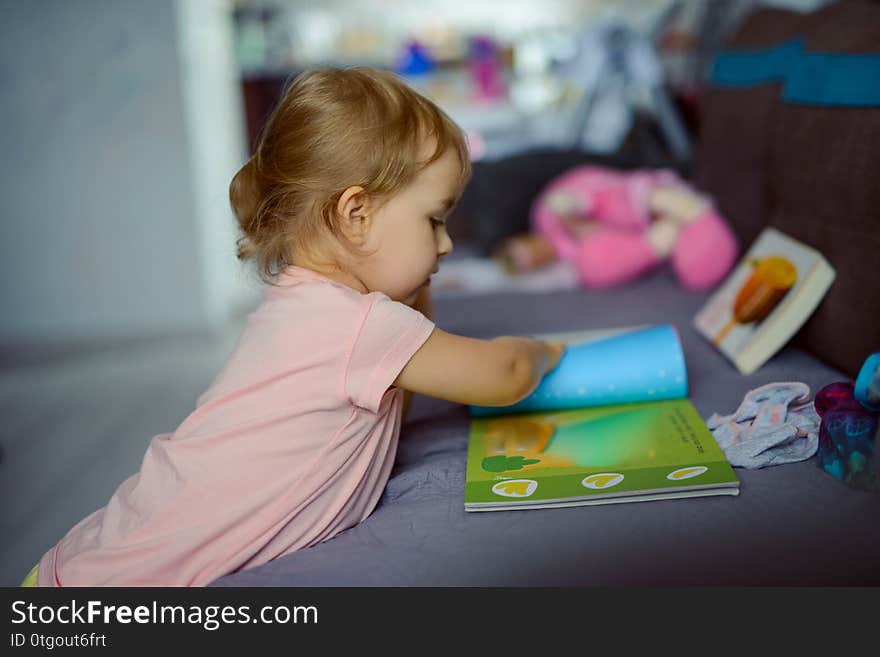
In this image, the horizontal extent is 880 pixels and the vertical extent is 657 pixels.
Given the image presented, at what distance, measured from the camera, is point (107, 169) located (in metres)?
2.59

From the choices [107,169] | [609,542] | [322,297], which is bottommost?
[609,542]

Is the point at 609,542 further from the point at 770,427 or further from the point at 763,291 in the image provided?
the point at 763,291

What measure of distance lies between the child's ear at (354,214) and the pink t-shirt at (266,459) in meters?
0.07

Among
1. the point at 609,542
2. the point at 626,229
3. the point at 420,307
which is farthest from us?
the point at 626,229

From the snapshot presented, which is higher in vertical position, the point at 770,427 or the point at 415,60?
the point at 415,60

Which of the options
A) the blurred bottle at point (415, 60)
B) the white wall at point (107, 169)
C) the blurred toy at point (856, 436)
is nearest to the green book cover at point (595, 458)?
the blurred toy at point (856, 436)

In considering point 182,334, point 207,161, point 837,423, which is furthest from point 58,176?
point 837,423

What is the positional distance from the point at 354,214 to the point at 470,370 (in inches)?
8.8

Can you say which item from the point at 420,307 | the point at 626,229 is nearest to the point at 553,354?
the point at 420,307

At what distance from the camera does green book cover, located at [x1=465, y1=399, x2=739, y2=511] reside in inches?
33.0

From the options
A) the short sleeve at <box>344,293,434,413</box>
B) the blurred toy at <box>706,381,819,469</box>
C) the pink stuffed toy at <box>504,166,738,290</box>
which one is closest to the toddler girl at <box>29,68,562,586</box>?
the short sleeve at <box>344,293,434,413</box>

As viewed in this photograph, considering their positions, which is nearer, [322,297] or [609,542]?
[609,542]

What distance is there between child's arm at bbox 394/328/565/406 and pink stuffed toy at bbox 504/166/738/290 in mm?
747

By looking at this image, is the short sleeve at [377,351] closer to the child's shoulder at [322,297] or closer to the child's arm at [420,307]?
the child's shoulder at [322,297]
